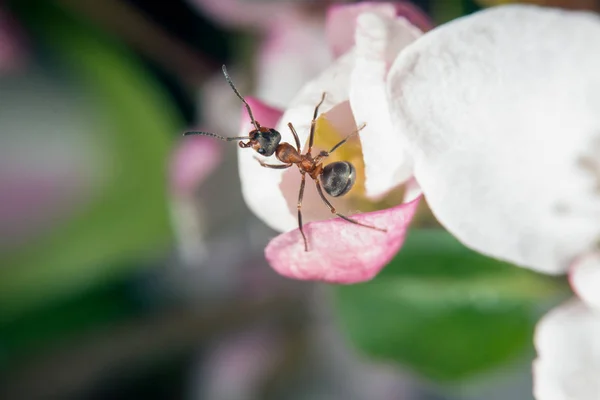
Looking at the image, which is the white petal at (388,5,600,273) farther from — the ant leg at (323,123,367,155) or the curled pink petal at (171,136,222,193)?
the curled pink petal at (171,136,222,193)

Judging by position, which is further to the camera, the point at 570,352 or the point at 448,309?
the point at 448,309

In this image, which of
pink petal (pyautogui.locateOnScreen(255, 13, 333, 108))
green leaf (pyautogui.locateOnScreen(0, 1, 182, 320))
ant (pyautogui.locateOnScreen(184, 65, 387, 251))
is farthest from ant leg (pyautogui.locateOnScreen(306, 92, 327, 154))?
green leaf (pyautogui.locateOnScreen(0, 1, 182, 320))

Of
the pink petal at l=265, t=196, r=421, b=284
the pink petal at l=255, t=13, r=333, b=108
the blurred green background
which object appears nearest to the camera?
the pink petal at l=265, t=196, r=421, b=284

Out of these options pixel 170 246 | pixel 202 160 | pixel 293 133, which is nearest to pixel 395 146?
pixel 293 133

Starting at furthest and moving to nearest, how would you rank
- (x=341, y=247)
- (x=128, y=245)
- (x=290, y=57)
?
(x=128, y=245) → (x=290, y=57) → (x=341, y=247)

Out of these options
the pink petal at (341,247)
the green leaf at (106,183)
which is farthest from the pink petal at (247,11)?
the pink petal at (341,247)

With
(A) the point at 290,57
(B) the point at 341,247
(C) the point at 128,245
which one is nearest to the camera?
(B) the point at 341,247

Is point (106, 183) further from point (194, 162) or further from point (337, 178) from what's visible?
point (337, 178)

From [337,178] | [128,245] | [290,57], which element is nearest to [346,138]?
[337,178]
